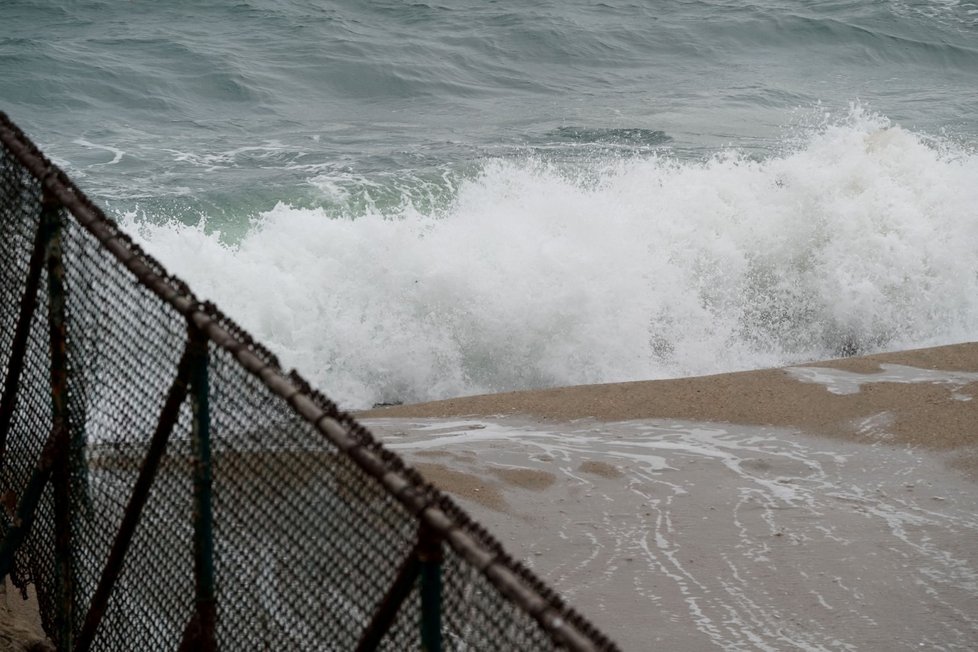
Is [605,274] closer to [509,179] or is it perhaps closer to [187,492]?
[509,179]

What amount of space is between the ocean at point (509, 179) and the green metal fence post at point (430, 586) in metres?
6.81

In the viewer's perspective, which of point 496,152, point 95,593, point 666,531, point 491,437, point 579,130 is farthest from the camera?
point 579,130

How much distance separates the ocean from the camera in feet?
31.8

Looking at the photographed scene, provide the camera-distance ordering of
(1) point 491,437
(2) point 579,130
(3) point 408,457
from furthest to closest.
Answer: (2) point 579,130, (1) point 491,437, (3) point 408,457

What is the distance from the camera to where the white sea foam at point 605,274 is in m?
9.38

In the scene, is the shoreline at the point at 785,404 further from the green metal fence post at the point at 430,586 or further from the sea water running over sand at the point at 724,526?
the green metal fence post at the point at 430,586

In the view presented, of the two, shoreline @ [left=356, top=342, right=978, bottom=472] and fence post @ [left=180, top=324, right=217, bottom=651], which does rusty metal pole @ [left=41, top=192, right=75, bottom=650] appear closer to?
fence post @ [left=180, top=324, right=217, bottom=651]

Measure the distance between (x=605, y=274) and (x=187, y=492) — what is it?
780 cm

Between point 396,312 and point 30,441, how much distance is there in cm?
631

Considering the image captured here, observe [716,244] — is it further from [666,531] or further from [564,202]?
[666,531]

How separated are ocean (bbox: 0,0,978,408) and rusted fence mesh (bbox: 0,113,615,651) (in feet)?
17.5

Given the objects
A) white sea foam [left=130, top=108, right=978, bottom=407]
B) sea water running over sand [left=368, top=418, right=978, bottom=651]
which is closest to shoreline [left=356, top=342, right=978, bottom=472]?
sea water running over sand [left=368, top=418, right=978, bottom=651]

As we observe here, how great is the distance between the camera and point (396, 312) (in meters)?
9.70

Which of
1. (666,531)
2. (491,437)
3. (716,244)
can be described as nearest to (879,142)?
(716,244)
